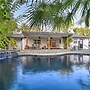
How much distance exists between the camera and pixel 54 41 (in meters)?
34.9

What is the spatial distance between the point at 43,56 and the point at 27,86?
1479cm

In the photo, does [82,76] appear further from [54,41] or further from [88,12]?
[54,41]

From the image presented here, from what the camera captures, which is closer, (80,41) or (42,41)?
(42,41)

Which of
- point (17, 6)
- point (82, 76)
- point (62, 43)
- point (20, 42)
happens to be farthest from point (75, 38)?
point (17, 6)

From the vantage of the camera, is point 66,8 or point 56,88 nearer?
point 66,8

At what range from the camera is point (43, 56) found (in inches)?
1019

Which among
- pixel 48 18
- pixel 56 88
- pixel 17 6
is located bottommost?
pixel 56 88

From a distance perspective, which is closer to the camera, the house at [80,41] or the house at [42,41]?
Answer: the house at [42,41]

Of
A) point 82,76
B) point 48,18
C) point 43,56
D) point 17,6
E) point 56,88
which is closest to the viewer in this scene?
point 48,18

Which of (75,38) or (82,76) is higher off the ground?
(75,38)

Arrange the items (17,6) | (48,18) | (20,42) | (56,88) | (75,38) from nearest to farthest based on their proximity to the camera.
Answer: (48,18)
(17,6)
(56,88)
(20,42)
(75,38)

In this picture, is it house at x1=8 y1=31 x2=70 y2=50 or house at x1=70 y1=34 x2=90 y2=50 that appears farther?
house at x1=70 y1=34 x2=90 y2=50

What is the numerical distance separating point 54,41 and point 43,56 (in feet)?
30.6

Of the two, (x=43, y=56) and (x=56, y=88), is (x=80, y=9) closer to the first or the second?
(x=56, y=88)
